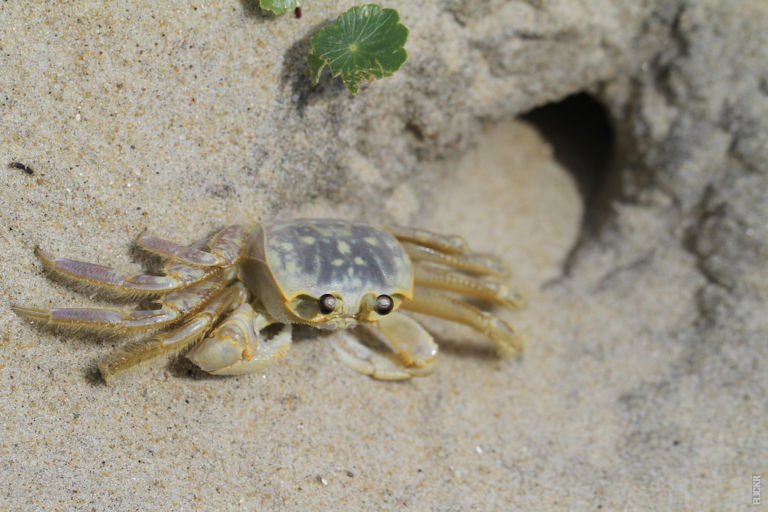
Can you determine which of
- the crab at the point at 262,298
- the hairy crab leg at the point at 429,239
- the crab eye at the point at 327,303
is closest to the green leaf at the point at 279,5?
the crab at the point at 262,298

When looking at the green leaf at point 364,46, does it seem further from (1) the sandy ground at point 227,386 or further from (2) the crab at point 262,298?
(2) the crab at point 262,298

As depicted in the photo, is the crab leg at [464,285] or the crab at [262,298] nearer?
the crab at [262,298]

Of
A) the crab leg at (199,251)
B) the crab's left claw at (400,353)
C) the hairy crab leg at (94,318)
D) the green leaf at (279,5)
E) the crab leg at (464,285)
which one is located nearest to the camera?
→ the hairy crab leg at (94,318)

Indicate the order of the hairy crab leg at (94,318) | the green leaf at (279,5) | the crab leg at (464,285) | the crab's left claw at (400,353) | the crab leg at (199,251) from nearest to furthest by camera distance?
the hairy crab leg at (94,318), the crab leg at (199,251), the green leaf at (279,5), the crab's left claw at (400,353), the crab leg at (464,285)

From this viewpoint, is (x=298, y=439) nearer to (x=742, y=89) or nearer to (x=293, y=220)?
(x=293, y=220)

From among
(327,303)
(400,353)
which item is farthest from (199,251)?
(400,353)

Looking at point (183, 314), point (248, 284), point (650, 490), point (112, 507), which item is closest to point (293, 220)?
point (248, 284)

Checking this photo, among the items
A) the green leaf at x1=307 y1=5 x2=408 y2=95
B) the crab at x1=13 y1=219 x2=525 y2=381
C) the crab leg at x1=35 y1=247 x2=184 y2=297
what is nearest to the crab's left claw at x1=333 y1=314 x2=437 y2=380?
the crab at x1=13 y1=219 x2=525 y2=381

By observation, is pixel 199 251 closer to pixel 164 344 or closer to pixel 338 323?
pixel 164 344
